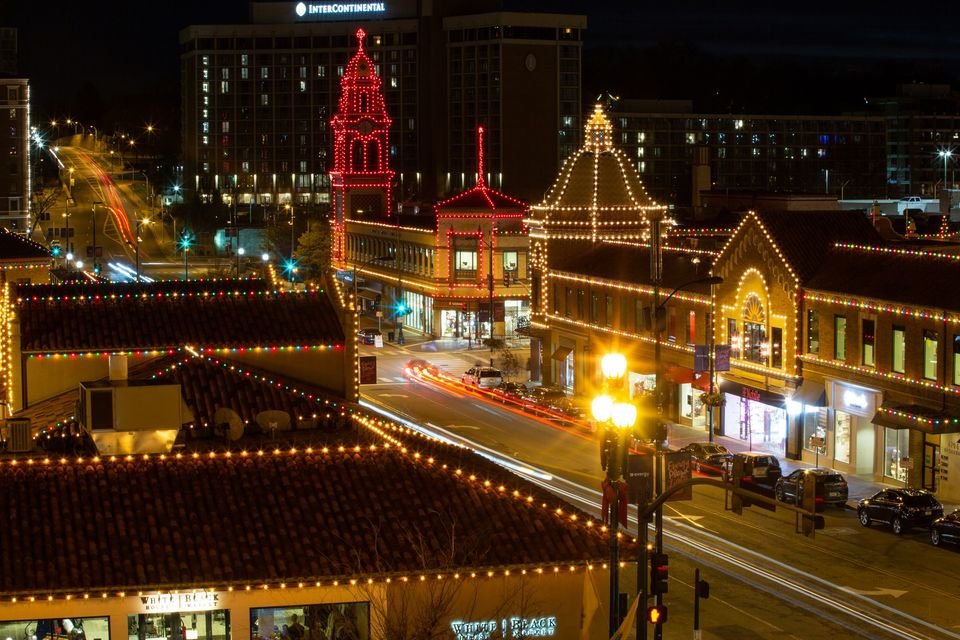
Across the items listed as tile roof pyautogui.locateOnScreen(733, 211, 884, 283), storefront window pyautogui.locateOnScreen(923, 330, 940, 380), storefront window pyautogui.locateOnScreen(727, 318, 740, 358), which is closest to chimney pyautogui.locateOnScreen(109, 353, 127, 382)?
storefront window pyautogui.locateOnScreen(923, 330, 940, 380)

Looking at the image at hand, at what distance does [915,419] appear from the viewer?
54188mm

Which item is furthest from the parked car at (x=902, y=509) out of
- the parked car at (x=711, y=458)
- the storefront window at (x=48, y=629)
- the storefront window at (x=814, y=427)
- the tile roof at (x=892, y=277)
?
the storefront window at (x=48, y=629)

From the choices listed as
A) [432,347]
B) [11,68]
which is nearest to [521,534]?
[432,347]

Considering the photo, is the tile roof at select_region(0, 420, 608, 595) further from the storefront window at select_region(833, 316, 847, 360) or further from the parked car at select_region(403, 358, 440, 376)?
the parked car at select_region(403, 358, 440, 376)

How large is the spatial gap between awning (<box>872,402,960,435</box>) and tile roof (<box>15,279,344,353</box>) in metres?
20.3

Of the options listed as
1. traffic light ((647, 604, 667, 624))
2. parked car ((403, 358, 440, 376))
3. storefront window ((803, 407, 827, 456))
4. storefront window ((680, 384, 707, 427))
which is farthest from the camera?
parked car ((403, 358, 440, 376))

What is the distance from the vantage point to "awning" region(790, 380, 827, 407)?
2399 inches

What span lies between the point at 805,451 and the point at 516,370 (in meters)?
29.2

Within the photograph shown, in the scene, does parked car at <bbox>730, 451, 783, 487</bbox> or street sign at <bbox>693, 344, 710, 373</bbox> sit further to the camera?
street sign at <bbox>693, 344, 710, 373</bbox>

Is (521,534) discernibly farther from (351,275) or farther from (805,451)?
(351,275)

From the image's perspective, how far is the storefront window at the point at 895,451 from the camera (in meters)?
56.6

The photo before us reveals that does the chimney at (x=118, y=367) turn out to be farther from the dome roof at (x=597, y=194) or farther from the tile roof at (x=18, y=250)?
the tile roof at (x=18, y=250)

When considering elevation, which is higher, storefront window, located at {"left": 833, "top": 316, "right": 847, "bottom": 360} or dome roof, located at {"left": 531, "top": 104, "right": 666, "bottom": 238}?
dome roof, located at {"left": 531, "top": 104, "right": 666, "bottom": 238}

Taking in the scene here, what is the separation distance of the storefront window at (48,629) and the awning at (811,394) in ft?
123
